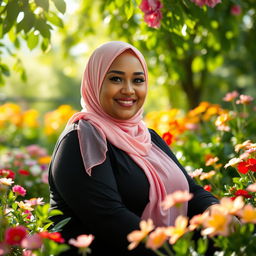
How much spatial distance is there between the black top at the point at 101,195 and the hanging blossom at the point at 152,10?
2.89 feet

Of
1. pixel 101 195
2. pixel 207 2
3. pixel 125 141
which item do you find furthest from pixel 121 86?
pixel 207 2

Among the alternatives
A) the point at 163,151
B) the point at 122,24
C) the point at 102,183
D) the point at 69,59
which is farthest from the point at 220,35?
the point at 69,59

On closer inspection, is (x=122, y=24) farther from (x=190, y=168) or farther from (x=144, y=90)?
(x=144, y=90)

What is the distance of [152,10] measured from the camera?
2.66 meters

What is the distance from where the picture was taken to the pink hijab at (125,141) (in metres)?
2.15

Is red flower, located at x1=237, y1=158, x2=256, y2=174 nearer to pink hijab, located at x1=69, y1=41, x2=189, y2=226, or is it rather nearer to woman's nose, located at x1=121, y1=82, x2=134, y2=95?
pink hijab, located at x1=69, y1=41, x2=189, y2=226

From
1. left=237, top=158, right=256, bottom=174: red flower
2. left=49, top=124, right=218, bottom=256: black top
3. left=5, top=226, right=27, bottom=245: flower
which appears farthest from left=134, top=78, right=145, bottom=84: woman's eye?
left=5, top=226, right=27, bottom=245: flower

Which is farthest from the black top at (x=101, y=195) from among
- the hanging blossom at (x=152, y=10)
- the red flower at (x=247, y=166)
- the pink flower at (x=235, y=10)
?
the pink flower at (x=235, y=10)

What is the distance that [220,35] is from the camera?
4.23 meters

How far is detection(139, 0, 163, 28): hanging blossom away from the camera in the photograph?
262 centimetres

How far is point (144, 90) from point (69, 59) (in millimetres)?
5557

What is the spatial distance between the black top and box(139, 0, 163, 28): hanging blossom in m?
0.88

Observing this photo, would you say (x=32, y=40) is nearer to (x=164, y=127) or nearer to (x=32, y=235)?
(x=32, y=235)

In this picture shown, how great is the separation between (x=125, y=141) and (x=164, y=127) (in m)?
2.15
